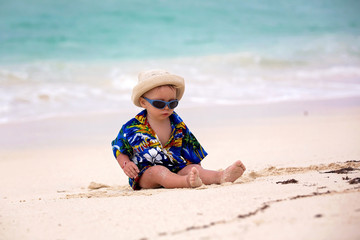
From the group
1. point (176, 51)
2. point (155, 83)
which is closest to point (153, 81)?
point (155, 83)

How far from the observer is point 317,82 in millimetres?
12141

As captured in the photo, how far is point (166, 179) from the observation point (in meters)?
3.57

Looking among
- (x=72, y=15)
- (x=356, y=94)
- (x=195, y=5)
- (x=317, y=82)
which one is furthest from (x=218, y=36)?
(x=356, y=94)

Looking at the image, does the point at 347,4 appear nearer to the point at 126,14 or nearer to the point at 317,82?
the point at 126,14

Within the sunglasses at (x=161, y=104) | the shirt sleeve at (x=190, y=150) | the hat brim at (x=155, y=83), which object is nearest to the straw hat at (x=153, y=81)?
the hat brim at (x=155, y=83)

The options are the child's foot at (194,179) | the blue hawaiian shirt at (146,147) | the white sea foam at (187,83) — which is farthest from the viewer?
the white sea foam at (187,83)

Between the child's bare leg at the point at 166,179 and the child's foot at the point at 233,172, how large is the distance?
22cm

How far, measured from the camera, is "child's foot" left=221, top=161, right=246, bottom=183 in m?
3.51

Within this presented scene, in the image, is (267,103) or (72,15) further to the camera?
(72,15)

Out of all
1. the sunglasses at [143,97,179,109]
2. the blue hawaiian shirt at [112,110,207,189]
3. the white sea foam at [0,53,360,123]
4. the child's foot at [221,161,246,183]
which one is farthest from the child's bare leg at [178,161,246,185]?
the white sea foam at [0,53,360,123]

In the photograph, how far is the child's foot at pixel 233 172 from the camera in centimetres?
351

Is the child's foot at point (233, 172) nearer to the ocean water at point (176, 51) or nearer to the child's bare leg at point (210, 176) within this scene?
the child's bare leg at point (210, 176)

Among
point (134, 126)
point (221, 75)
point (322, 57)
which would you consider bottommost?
point (134, 126)

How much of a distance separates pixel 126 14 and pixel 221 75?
8.39m
